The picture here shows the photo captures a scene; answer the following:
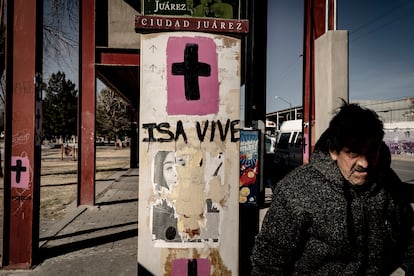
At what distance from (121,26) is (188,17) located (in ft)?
18.8

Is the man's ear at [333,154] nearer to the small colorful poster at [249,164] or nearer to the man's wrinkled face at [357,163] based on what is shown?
the man's wrinkled face at [357,163]

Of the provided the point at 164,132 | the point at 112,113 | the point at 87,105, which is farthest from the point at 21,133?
the point at 112,113

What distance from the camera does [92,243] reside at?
5.55 m

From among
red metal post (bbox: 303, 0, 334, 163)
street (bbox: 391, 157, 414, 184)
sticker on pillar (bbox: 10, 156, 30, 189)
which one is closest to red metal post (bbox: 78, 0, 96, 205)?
sticker on pillar (bbox: 10, 156, 30, 189)

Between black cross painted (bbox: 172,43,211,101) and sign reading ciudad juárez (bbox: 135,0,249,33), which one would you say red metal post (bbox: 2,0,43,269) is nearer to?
sign reading ciudad juárez (bbox: 135,0,249,33)

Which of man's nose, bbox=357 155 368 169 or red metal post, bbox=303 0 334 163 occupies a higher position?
red metal post, bbox=303 0 334 163

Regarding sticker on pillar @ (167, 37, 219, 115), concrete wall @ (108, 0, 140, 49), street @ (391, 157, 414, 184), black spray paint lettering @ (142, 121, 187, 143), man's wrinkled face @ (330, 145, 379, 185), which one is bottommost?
street @ (391, 157, 414, 184)

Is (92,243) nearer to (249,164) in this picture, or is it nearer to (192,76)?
(249,164)

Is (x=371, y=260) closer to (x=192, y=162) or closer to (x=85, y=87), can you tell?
(x=192, y=162)

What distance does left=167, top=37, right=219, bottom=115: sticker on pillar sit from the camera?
9.29ft

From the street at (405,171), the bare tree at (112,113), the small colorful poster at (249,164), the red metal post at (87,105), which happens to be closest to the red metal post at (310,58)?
the small colorful poster at (249,164)

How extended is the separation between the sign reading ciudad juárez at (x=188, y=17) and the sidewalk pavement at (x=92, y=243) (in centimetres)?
316

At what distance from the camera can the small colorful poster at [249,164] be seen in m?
5.58

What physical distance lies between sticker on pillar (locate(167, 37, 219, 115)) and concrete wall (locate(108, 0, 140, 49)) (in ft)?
17.8
